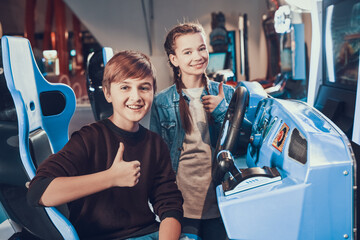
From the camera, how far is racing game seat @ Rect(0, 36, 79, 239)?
3.53 ft

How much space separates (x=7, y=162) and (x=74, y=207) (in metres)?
0.49

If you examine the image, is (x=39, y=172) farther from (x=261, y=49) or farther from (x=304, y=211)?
(x=261, y=49)

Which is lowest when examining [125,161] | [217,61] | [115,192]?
[217,61]

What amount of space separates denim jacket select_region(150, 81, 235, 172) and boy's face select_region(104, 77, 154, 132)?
1.25 feet

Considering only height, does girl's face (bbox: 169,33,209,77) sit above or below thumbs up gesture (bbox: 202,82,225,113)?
above

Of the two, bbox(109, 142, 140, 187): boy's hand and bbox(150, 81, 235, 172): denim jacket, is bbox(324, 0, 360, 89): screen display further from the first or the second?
bbox(109, 142, 140, 187): boy's hand

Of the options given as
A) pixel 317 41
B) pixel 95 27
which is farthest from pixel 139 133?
pixel 95 27

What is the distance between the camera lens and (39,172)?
2.66ft

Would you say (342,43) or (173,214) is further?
(342,43)

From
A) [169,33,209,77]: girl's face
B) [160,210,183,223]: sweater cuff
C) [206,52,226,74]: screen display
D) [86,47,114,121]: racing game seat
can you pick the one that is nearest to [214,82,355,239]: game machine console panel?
[160,210,183,223]: sweater cuff

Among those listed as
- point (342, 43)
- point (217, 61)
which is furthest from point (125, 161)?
point (217, 61)

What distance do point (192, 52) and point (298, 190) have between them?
Answer: 0.70m

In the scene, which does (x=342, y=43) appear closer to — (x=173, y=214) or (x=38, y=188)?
(x=173, y=214)

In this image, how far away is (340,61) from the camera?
1.96m
